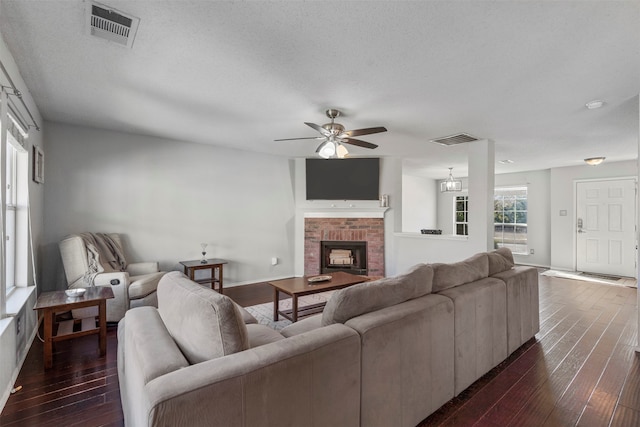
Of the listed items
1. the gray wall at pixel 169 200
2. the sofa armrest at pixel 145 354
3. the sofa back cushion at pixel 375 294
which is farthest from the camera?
the gray wall at pixel 169 200

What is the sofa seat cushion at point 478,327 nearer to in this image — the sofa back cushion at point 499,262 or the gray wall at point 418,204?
the sofa back cushion at point 499,262

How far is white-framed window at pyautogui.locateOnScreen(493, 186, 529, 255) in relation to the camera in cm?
728

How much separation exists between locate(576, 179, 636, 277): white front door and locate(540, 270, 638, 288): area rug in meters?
0.27

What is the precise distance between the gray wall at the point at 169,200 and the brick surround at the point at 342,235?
394mm

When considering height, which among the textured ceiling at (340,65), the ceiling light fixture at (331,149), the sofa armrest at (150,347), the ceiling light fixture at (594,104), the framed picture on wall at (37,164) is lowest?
the sofa armrest at (150,347)

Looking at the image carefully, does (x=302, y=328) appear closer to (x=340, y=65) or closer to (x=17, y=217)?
(x=340, y=65)

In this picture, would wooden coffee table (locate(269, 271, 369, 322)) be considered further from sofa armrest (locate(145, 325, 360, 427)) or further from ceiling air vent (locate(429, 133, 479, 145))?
ceiling air vent (locate(429, 133, 479, 145))

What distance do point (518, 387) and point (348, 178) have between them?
403 centimetres

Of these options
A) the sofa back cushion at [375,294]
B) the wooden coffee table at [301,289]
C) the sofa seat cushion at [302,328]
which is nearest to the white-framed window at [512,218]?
the wooden coffee table at [301,289]

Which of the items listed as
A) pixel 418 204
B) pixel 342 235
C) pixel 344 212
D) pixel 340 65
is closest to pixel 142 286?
pixel 340 65

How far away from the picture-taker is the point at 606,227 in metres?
5.89

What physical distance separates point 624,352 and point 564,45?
2.66m

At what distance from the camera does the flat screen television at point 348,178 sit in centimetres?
551

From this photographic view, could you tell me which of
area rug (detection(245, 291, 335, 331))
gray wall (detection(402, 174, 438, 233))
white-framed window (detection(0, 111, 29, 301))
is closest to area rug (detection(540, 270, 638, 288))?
gray wall (detection(402, 174, 438, 233))
